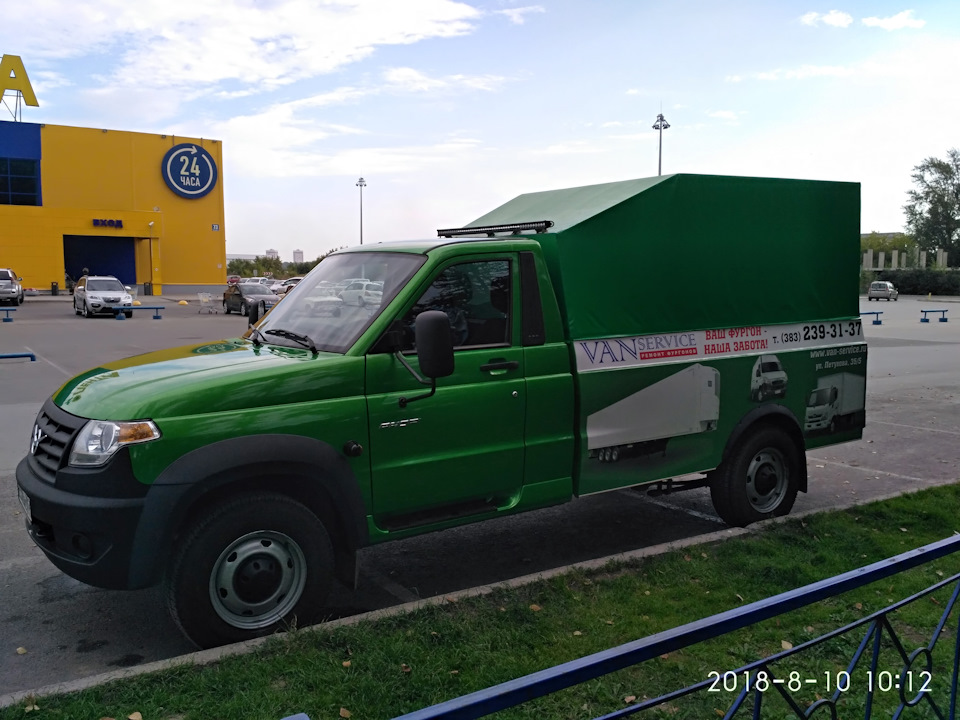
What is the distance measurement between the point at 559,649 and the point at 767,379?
3031 millimetres

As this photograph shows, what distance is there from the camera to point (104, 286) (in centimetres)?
3219

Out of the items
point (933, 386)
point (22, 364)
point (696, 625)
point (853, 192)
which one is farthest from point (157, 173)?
point (696, 625)

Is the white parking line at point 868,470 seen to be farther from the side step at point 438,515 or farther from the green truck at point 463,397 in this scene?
the side step at point 438,515

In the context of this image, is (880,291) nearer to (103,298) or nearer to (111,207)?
(103,298)

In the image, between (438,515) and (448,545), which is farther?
(448,545)

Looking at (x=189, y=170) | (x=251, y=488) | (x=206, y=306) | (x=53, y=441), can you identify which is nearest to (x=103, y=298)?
(x=206, y=306)

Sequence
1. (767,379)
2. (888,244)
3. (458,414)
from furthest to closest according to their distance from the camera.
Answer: (888,244) → (767,379) → (458,414)

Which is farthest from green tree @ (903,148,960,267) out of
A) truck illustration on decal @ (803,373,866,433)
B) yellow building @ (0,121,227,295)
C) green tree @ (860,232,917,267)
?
truck illustration on decal @ (803,373,866,433)

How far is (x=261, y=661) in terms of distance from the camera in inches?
159

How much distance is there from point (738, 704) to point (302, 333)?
359cm

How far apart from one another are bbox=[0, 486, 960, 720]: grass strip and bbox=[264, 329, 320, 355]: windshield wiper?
154 cm

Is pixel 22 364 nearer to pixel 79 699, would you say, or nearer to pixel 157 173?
pixel 79 699

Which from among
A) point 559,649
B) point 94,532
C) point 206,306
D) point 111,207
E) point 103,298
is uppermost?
point 111,207

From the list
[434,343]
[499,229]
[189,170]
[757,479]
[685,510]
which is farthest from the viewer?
[189,170]
